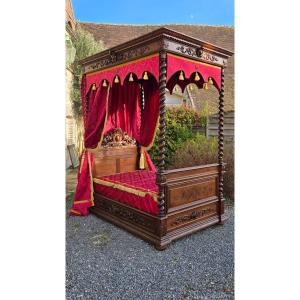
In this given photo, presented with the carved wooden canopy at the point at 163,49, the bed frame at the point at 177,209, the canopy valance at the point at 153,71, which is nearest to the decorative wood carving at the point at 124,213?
the bed frame at the point at 177,209

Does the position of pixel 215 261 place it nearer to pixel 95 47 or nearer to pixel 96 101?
pixel 96 101

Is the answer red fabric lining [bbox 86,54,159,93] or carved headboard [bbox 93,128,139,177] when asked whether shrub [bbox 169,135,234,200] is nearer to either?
Answer: carved headboard [bbox 93,128,139,177]

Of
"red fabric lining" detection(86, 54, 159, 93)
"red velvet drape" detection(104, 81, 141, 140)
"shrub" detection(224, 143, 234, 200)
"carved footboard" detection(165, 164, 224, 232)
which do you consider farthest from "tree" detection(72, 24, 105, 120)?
"carved footboard" detection(165, 164, 224, 232)

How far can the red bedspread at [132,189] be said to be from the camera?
9.96 feet

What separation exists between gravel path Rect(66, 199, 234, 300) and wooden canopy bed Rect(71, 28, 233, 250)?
0.58 ft

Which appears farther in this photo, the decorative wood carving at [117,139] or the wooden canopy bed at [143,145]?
the decorative wood carving at [117,139]

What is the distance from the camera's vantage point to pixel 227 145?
4.91 m

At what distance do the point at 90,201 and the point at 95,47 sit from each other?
4.27m

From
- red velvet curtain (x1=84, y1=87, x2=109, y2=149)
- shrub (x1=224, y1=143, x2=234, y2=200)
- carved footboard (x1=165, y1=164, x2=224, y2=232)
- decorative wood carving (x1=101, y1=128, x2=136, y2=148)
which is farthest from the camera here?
shrub (x1=224, y1=143, x2=234, y2=200)

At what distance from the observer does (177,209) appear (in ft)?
9.85

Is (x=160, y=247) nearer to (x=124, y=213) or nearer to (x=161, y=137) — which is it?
(x=124, y=213)

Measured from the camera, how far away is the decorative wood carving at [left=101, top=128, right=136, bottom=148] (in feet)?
13.9

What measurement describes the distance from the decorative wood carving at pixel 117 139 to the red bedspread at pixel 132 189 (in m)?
0.49

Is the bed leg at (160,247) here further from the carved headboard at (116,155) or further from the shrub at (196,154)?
the shrub at (196,154)
